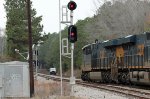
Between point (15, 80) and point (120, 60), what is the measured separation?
516 inches

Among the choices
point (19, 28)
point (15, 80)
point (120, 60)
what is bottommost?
point (15, 80)

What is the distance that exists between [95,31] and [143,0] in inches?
411

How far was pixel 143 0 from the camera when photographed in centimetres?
7944

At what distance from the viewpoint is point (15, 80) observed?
23.6m

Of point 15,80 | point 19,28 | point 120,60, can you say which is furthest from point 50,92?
point 19,28

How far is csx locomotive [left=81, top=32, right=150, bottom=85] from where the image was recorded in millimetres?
29547

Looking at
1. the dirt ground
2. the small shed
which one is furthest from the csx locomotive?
the small shed

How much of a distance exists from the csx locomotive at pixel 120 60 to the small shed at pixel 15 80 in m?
7.92

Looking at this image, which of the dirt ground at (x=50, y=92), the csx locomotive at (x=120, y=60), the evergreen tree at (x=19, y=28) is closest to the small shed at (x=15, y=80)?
the dirt ground at (x=50, y=92)

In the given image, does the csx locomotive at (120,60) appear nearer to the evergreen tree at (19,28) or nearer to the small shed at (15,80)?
the small shed at (15,80)

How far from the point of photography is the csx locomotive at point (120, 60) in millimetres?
29547

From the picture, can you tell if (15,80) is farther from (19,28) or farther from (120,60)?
(19,28)

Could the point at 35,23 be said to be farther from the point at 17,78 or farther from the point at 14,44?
the point at 17,78

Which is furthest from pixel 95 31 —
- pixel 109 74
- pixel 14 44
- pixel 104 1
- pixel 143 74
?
pixel 143 74
